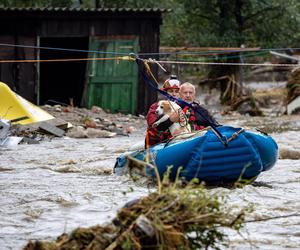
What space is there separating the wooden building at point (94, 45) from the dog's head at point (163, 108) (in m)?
10.4

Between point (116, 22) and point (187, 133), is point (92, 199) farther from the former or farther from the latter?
point (116, 22)

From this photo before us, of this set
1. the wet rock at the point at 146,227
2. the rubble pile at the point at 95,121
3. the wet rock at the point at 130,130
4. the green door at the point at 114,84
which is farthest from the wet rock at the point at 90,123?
the wet rock at the point at 146,227

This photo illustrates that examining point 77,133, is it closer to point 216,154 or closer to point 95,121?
point 95,121

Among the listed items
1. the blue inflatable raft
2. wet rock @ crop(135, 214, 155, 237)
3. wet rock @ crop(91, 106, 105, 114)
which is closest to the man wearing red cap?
the blue inflatable raft

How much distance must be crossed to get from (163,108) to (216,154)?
3.28ft

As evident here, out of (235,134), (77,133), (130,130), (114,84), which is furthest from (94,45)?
(235,134)

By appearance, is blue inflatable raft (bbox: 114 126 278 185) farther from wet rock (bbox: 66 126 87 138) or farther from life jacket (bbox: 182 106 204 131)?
wet rock (bbox: 66 126 87 138)

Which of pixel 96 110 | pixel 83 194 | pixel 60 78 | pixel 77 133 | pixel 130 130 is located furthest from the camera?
pixel 60 78

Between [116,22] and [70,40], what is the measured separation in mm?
2904

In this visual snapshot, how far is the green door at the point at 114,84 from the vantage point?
2100cm

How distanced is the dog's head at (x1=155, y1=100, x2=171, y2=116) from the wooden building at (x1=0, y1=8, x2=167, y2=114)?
10.4m

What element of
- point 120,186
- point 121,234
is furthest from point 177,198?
point 120,186

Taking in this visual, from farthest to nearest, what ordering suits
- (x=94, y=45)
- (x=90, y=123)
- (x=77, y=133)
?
(x=94, y=45), (x=90, y=123), (x=77, y=133)

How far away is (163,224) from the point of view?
4742mm
